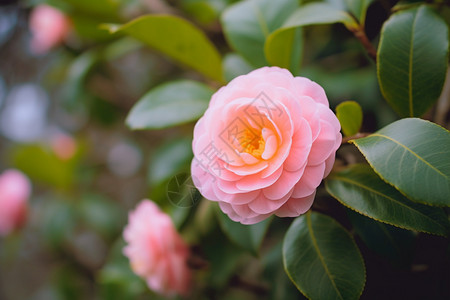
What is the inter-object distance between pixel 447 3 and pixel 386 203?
1.15 ft

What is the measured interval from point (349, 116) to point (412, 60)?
0.40 feet

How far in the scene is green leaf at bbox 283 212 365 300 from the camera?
443mm

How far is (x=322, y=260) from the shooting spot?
0.47 meters

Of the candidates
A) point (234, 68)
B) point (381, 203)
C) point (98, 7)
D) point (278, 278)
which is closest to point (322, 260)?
point (381, 203)

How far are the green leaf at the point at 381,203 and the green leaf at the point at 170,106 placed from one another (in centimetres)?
26

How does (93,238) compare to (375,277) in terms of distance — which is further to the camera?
(93,238)

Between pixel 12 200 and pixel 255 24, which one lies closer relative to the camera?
pixel 255 24

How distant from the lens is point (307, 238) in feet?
1.62

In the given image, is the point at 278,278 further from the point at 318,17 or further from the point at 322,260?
the point at 318,17

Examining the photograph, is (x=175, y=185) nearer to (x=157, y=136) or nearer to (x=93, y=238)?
(x=157, y=136)

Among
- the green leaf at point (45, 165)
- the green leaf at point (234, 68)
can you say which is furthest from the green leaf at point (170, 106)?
the green leaf at point (45, 165)

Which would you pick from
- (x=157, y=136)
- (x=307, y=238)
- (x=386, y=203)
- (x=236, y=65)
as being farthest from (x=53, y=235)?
(x=386, y=203)

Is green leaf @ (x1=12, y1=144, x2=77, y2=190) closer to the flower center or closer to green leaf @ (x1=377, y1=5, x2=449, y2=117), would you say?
the flower center

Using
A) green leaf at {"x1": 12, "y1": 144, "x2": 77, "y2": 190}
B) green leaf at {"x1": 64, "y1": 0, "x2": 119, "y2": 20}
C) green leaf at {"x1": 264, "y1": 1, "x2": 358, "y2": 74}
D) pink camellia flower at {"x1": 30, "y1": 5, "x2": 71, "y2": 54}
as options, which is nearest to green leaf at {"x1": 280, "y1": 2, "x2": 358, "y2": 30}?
green leaf at {"x1": 264, "y1": 1, "x2": 358, "y2": 74}
